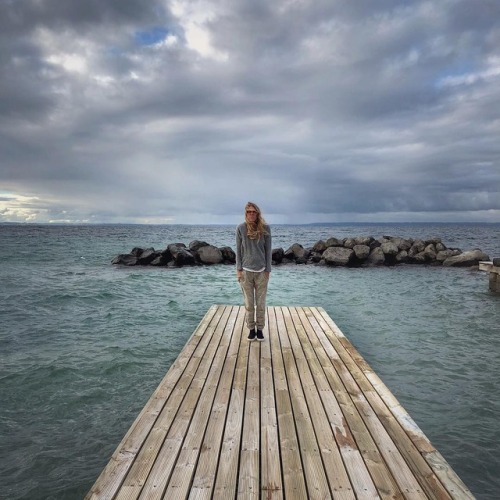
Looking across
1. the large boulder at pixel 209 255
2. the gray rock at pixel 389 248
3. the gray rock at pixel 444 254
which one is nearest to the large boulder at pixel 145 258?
the large boulder at pixel 209 255

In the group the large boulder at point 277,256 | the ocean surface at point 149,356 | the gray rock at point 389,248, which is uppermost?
the gray rock at point 389,248

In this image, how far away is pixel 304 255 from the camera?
89.2 feet

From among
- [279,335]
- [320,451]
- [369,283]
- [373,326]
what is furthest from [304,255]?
[320,451]

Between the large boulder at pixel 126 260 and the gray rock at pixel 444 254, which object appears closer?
the large boulder at pixel 126 260

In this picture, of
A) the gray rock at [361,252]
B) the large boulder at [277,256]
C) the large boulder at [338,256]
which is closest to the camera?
the large boulder at [338,256]

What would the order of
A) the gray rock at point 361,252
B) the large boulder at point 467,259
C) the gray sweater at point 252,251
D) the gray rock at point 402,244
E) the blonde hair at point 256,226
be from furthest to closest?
the gray rock at point 402,244
the gray rock at point 361,252
the large boulder at point 467,259
the gray sweater at point 252,251
the blonde hair at point 256,226

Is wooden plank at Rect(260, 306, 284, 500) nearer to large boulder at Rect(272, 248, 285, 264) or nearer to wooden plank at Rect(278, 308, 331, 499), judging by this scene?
wooden plank at Rect(278, 308, 331, 499)

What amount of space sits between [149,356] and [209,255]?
58.8 ft

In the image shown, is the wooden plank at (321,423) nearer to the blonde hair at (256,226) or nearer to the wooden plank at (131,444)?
the wooden plank at (131,444)

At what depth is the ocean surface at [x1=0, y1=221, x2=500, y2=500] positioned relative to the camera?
15.4 feet

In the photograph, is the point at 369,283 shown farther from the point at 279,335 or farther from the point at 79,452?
the point at 79,452

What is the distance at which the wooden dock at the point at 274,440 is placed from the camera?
115 inches

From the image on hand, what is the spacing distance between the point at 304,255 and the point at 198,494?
81.3 ft

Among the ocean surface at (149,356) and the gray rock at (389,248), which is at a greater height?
the gray rock at (389,248)
